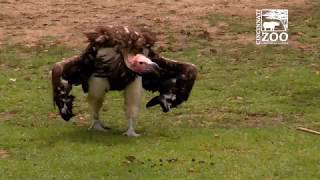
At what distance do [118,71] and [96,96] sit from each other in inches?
20.8

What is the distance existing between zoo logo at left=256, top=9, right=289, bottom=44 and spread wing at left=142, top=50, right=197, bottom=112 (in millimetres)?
6221

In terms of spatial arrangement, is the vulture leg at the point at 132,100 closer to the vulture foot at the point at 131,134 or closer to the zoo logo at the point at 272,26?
the vulture foot at the point at 131,134

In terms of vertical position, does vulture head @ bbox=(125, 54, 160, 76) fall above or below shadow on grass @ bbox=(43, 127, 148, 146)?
above

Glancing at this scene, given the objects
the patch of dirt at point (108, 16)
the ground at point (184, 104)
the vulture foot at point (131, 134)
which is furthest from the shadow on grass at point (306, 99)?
the patch of dirt at point (108, 16)

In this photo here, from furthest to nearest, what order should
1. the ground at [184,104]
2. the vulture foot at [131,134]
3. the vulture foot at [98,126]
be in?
the vulture foot at [98,126]
the vulture foot at [131,134]
the ground at [184,104]

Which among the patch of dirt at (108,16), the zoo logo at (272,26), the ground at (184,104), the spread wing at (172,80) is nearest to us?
the ground at (184,104)

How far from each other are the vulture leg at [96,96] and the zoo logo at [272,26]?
645 cm

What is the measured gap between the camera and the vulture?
905cm

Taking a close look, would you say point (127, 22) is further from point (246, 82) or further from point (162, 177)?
point (162, 177)

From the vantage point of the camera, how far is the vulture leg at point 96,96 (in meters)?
9.26

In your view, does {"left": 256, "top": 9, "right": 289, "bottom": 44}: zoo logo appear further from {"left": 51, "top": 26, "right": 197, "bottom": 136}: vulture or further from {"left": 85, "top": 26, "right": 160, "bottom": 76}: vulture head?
{"left": 85, "top": 26, "right": 160, "bottom": 76}: vulture head

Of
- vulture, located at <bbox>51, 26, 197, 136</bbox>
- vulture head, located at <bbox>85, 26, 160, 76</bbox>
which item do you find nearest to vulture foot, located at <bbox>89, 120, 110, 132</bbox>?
vulture, located at <bbox>51, 26, 197, 136</bbox>

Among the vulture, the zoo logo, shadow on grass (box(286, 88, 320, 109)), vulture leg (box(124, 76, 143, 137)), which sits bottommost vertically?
shadow on grass (box(286, 88, 320, 109))

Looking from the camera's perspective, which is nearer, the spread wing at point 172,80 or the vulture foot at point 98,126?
the spread wing at point 172,80
